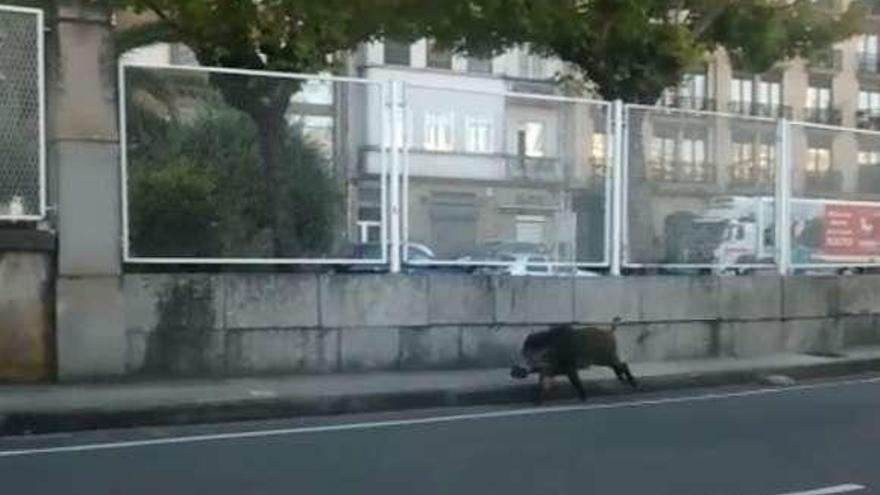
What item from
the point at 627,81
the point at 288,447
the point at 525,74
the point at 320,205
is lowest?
the point at 288,447

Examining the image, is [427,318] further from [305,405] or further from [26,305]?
[26,305]

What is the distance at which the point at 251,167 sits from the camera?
41.2 ft

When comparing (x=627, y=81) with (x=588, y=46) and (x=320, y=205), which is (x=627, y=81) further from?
(x=320, y=205)

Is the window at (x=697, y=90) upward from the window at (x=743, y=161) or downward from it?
upward

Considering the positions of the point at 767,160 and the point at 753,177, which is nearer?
the point at 753,177

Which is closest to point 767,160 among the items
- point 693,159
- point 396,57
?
point 693,159

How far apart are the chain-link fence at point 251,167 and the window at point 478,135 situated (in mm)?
1244

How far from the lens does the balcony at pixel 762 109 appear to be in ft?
188

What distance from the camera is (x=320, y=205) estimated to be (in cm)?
1293

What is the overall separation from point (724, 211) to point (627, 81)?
2186 mm

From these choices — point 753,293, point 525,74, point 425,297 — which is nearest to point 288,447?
point 425,297

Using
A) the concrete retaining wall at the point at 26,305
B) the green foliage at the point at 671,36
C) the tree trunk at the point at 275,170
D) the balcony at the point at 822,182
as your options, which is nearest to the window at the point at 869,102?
the green foliage at the point at 671,36

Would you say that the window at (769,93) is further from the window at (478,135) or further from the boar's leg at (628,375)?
the boar's leg at (628,375)

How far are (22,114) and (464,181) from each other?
A: 15.0ft
